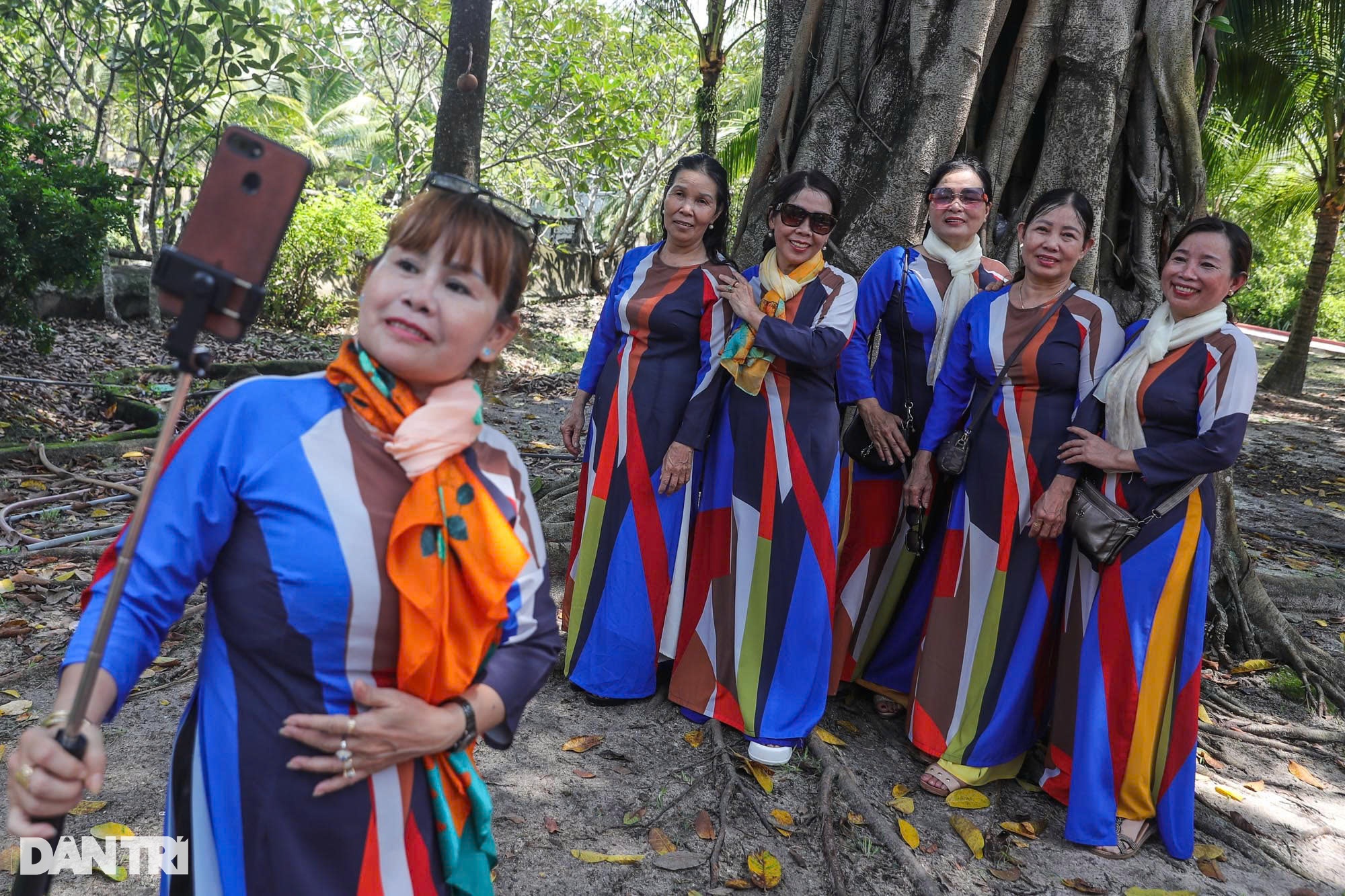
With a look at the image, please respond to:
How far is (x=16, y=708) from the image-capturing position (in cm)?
321

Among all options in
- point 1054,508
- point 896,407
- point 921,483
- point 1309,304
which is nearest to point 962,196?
point 896,407

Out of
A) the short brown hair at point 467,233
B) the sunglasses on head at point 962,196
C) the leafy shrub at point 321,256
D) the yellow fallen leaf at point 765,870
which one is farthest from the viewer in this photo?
the leafy shrub at point 321,256

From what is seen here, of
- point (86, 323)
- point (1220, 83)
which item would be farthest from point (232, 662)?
point (1220, 83)

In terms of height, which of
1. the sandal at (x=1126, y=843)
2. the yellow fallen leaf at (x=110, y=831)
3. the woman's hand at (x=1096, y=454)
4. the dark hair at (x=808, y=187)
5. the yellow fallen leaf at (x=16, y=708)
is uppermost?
the dark hair at (x=808, y=187)

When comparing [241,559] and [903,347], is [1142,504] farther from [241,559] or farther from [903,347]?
[241,559]

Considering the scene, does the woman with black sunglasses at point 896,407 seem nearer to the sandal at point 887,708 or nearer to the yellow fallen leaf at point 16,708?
the sandal at point 887,708

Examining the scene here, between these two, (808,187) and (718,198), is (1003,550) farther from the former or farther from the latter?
(718,198)

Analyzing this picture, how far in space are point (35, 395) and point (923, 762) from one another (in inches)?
253

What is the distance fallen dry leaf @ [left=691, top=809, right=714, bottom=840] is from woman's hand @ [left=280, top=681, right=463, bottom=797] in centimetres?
176

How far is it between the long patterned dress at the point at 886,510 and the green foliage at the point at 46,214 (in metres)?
5.09

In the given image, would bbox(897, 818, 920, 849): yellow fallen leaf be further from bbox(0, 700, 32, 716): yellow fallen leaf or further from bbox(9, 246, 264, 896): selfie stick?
bbox(0, 700, 32, 716): yellow fallen leaf

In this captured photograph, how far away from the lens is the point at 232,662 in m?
1.32

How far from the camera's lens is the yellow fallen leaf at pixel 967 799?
10.5ft

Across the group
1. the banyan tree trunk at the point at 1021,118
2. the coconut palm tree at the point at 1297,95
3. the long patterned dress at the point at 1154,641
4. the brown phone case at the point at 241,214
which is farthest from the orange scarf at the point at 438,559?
the coconut palm tree at the point at 1297,95
